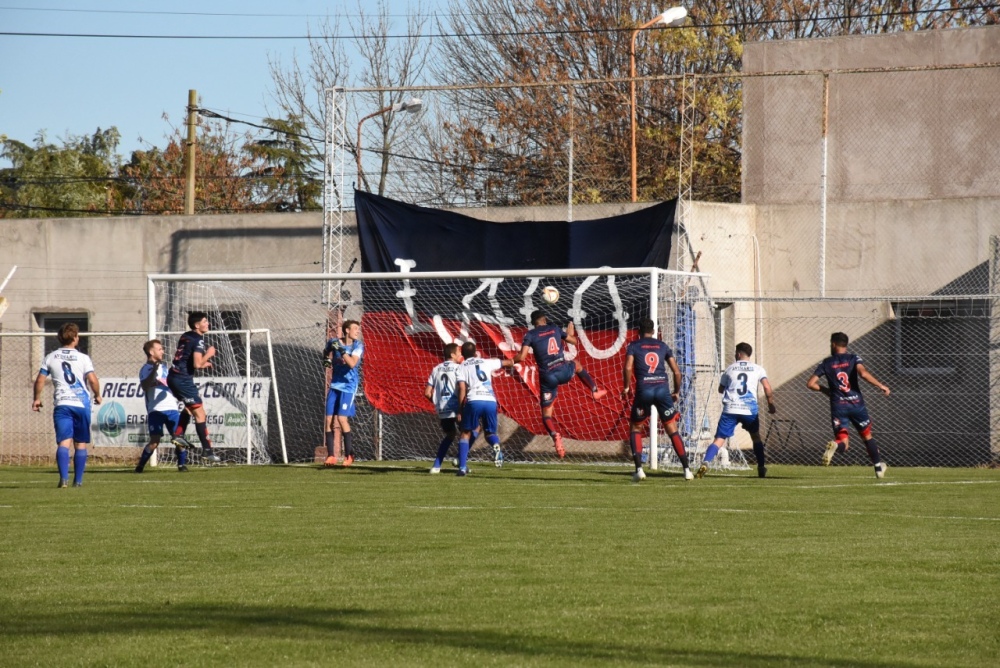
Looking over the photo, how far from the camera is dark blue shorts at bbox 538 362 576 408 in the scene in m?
19.9

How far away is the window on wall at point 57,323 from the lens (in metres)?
24.1

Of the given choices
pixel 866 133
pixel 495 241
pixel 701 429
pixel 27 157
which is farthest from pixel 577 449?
pixel 27 157

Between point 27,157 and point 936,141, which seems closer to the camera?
point 936,141

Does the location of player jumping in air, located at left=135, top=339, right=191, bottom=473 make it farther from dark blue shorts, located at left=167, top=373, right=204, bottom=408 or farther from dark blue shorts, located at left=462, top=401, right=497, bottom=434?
dark blue shorts, located at left=462, top=401, right=497, bottom=434

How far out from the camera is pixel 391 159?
3425cm

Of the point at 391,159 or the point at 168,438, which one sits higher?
the point at 391,159

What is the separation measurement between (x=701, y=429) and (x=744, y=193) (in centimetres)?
497

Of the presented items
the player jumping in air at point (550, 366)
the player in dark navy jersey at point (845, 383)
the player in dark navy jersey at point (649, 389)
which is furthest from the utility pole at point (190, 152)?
the player in dark navy jersey at point (845, 383)

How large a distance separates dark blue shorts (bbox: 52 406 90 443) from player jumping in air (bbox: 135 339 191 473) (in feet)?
9.71

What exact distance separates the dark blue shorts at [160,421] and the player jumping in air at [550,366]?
196 inches

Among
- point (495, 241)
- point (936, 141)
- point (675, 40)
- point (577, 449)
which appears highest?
point (675, 40)

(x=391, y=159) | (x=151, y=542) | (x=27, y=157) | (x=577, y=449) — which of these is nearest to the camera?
(x=151, y=542)

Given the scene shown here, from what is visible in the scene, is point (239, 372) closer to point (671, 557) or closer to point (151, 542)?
point (151, 542)

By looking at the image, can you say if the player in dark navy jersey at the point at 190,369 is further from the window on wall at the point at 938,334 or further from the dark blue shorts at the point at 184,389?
the window on wall at the point at 938,334
